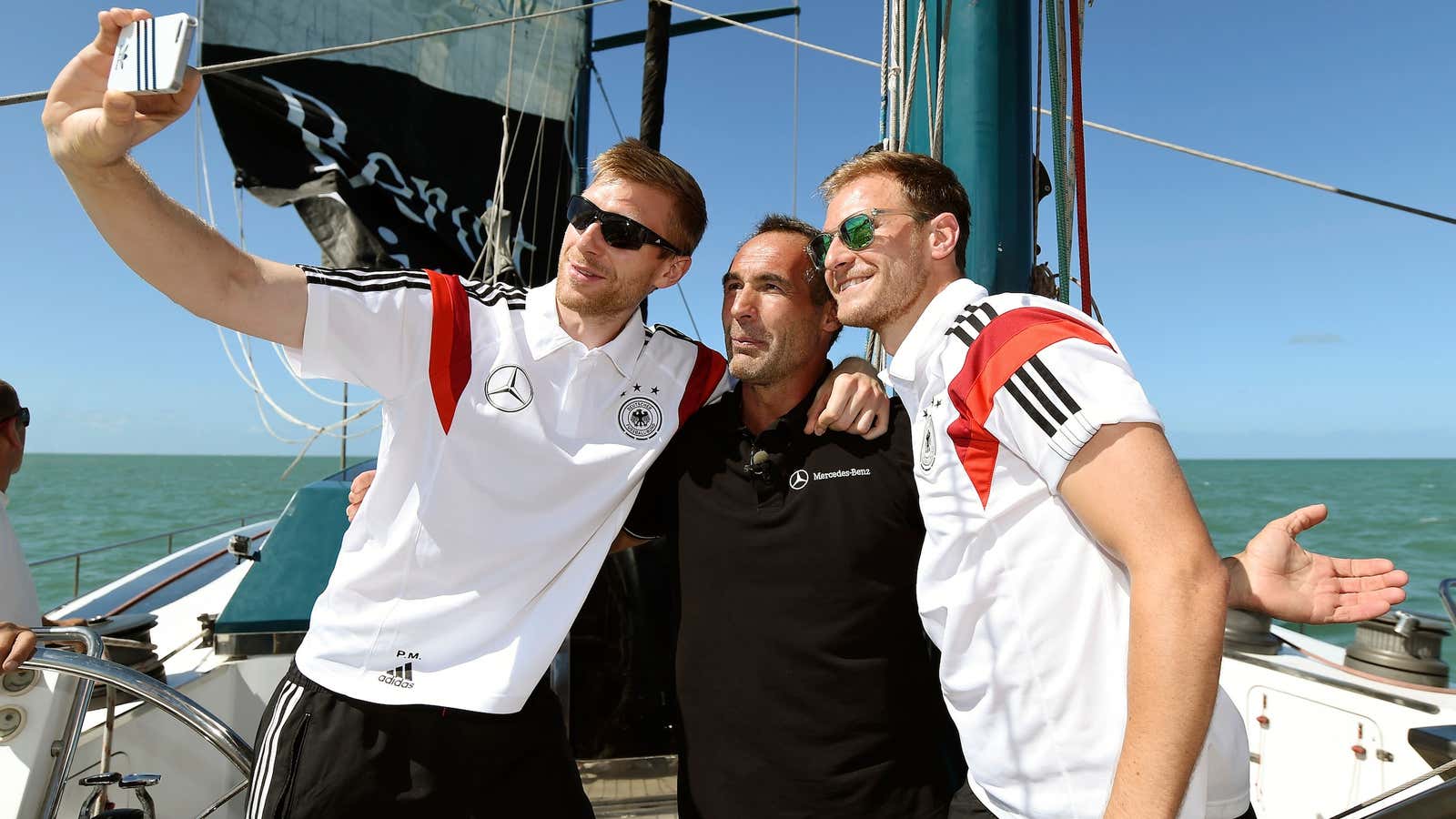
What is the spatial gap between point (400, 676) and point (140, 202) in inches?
41.3

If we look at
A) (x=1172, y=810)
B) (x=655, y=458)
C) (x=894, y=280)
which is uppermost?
(x=894, y=280)

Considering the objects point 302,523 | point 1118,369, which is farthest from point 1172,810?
point 302,523

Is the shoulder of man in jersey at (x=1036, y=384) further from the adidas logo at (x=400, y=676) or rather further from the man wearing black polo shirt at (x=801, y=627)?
the adidas logo at (x=400, y=676)

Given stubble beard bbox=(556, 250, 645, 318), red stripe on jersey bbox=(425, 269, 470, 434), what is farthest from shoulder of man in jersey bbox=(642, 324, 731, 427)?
red stripe on jersey bbox=(425, 269, 470, 434)

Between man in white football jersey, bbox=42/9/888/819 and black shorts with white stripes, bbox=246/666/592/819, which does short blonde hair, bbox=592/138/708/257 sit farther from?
black shorts with white stripes, bbox=246/666/592/819

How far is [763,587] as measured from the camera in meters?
1.75

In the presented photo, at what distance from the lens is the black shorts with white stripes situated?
1.70 meters

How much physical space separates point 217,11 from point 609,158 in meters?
6.13

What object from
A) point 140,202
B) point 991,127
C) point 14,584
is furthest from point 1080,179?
point 14,584

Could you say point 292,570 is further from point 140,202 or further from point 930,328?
point 930,328

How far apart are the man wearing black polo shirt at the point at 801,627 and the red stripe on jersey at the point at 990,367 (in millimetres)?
423

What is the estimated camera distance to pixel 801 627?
171 cm

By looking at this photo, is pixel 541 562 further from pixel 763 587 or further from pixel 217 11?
pixel 217 11

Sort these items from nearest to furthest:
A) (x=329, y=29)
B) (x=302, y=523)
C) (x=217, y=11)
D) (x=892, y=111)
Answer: (x=892, y=111)
(x=302, y=523)
(x=217, y=11)
(x=329, y=29)
